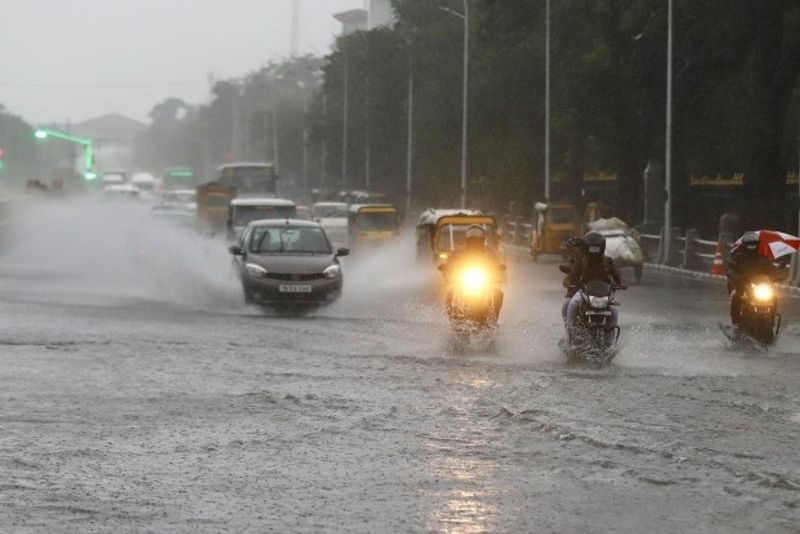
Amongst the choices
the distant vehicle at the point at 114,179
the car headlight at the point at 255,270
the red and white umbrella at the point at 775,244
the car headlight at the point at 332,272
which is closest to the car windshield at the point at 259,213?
the car headlight at the point at 332,272

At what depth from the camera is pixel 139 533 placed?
32.4ft

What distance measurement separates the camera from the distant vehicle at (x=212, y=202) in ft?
229

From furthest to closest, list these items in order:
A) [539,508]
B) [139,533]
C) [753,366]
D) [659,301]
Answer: [659,301] < [753,366] < [539,508] < [139,533]

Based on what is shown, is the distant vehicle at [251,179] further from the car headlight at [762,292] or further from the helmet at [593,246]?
the helmet at [593,246]

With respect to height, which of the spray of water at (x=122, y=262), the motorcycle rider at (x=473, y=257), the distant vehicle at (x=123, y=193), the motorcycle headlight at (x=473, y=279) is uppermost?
the motorcycle rider at (x=473, y=257)

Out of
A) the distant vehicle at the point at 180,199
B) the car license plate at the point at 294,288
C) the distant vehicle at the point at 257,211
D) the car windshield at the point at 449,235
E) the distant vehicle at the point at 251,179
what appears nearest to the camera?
the car license plate at the point at 294,288

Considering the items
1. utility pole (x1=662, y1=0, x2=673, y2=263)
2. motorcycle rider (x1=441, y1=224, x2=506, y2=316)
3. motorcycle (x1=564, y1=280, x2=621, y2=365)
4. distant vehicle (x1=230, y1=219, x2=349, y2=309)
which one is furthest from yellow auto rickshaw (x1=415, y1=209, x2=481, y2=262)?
motorcycle (x1=564, y1=280, x2=621, y2=365)

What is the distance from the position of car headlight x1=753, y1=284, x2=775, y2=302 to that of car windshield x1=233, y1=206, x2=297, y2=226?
971 inches

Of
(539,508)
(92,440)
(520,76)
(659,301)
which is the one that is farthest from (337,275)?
(520,76)

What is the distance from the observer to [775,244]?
75.8 feet

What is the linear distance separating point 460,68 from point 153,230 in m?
22.7

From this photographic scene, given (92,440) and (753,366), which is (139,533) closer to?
(92,440)

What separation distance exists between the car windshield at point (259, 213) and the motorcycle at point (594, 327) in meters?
25.7

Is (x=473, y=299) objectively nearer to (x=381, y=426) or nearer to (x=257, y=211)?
(x=381, y=426)
